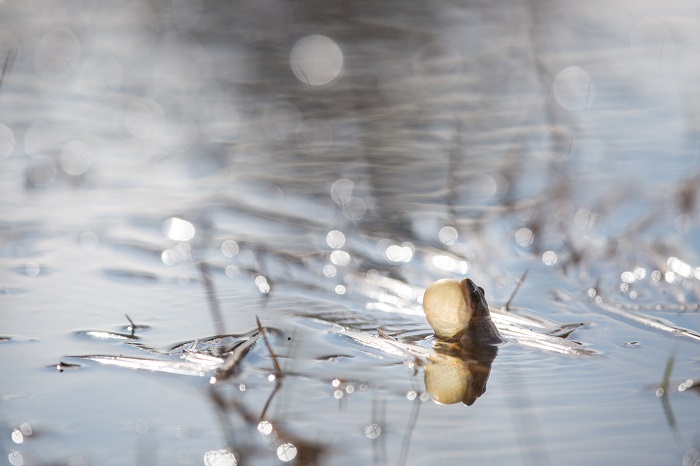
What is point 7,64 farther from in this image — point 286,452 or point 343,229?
point 286,452

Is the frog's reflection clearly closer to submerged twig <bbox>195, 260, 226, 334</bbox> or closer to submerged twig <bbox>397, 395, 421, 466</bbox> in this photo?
submerged twig <bbox>397, 395, 421, 466</bbox>

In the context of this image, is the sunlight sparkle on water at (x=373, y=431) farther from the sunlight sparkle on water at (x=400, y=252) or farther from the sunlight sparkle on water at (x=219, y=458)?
the sunlight sparkle on water at (x=400, y=252)

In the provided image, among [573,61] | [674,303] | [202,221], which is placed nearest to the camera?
[674,303]

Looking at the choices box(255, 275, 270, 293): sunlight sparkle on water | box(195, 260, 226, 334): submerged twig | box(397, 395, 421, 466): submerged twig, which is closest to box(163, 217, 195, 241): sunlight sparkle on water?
box(195, 260, 226, 334): submerged twig

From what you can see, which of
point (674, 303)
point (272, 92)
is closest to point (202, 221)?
point (674, 303)

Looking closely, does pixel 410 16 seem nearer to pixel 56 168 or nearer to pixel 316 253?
pixel 56 168

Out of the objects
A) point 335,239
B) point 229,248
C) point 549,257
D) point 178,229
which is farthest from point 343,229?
point 549,257

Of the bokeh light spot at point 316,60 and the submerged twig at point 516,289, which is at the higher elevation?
the bokeh light spot at point 316,60

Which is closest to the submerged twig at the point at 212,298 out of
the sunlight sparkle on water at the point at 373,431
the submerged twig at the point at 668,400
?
the sunlight sparkle on water at the point at 373,431
